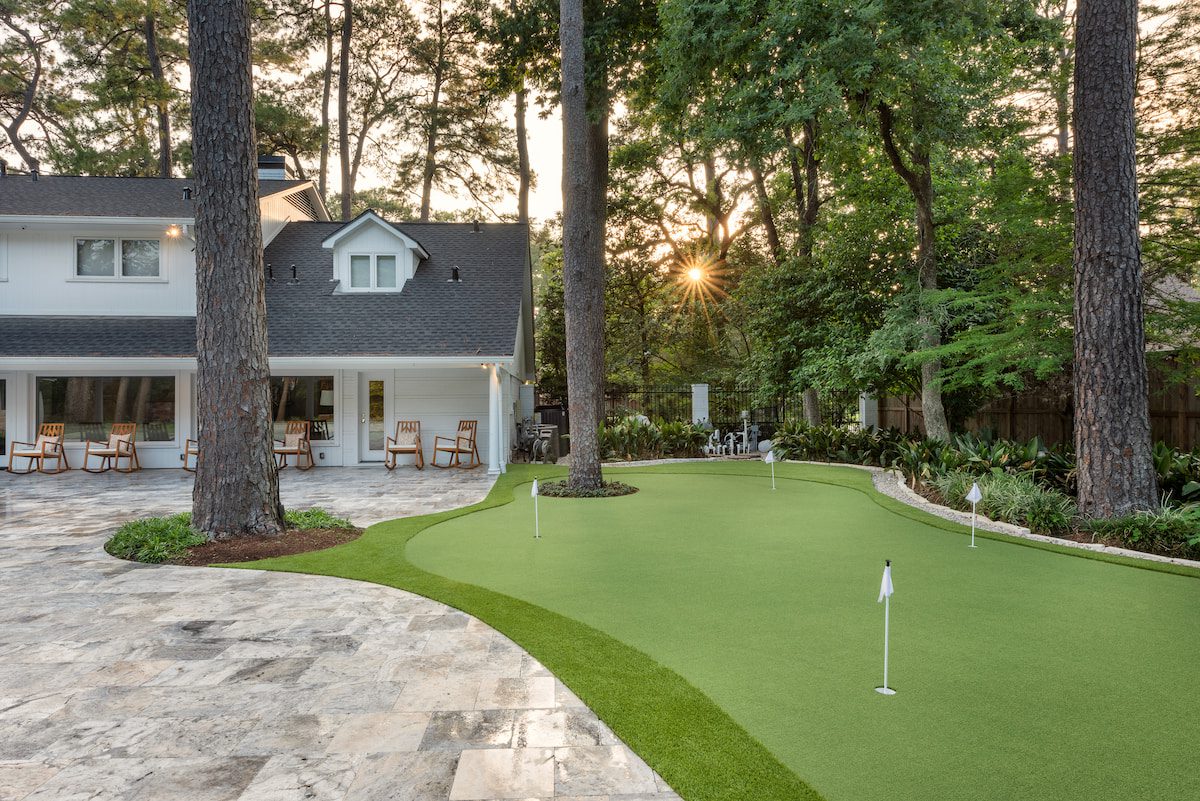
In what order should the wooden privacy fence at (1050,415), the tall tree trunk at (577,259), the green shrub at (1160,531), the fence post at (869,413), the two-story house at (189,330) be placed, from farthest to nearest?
the fence post at (869,413) → the two-story house at (189,330) → the tall tree trunk at (577,259) → the wooden privacy fence at (1050,415) → the green shrub at (1160,531)

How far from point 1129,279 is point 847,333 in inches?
240

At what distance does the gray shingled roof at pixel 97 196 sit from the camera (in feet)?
45.3

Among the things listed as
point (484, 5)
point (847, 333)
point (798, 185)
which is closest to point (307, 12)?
point (484, 5)

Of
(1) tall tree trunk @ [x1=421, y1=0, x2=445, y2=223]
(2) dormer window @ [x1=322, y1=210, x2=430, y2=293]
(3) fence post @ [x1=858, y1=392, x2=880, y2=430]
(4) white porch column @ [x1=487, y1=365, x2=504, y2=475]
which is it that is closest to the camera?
(4) white porch column @ [x1=487, y1=365, x2=504, y2=475]

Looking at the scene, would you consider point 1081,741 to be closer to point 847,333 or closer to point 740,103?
point 740,103

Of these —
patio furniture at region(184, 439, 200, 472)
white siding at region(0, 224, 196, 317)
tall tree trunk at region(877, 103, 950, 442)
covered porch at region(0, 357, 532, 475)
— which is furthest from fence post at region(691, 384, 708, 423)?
white siding at region(0, 224, 196, 317)

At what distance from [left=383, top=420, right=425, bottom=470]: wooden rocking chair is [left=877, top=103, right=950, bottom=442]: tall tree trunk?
944 cm

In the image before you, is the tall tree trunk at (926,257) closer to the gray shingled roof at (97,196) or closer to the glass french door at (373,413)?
the glass french door at (373,413)

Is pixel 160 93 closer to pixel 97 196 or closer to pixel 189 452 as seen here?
pixel 97 196

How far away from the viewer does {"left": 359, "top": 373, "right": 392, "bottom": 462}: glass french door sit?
47.8 feet

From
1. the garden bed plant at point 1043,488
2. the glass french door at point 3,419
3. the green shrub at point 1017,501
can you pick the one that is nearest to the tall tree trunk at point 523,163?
the glass french door at point 3,419

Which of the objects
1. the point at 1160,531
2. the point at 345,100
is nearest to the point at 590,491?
the point at 1160,531

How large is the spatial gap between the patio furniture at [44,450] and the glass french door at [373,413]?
5.67 m

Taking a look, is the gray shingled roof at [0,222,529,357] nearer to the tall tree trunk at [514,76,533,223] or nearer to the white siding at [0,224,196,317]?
the white siding at [0,224,196,317]
